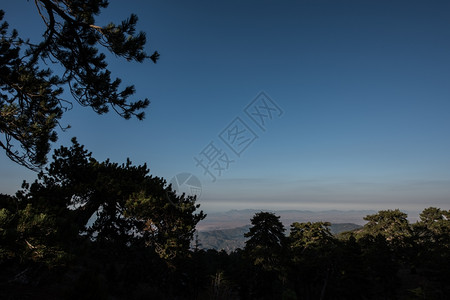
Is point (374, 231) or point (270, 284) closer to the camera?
point (270, 284)

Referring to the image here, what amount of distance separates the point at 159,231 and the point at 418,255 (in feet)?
141

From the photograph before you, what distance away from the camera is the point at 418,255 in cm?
3541

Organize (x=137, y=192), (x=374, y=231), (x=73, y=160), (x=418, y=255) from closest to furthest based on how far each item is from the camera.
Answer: (x=137, y=192)
(x=73, y=160)
(x=418, y=255)
(x=374, y=231)

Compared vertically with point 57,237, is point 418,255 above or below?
below

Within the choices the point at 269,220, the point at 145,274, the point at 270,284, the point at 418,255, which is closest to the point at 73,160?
the point at 145,274

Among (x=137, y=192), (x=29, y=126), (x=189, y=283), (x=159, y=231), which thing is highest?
(x=29, y=126)

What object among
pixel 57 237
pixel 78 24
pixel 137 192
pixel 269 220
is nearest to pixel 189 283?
pixel 269 220

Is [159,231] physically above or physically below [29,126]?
below

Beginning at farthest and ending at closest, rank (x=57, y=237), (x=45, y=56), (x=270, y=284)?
(x=270, y=284)
(x=45, y=56)
(x=57, y=237)

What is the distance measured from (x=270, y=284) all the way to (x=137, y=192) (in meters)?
22.6

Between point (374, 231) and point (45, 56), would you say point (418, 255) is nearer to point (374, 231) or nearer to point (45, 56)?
point (374, 231)

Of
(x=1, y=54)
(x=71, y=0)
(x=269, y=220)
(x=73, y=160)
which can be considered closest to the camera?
(x=71, y=0)

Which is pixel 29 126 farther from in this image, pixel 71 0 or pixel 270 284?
pixel 270 284

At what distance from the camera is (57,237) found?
17.4 feet
